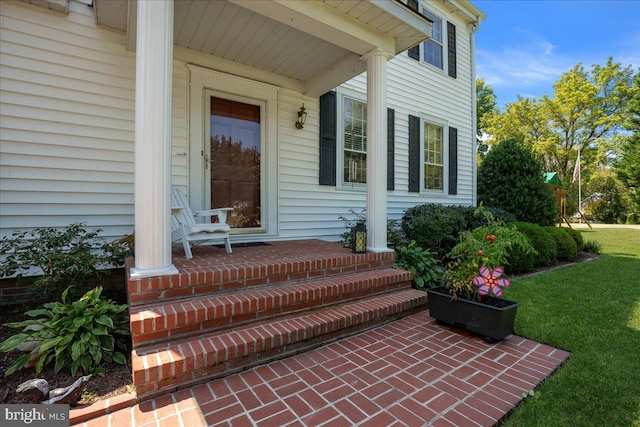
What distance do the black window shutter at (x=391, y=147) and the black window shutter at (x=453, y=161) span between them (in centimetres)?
194

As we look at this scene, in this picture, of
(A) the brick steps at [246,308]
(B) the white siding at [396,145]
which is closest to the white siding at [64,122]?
(A) the brick steps at [246,308]

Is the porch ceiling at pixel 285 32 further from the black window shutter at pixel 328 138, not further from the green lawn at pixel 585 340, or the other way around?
the green lawn at pixel 585 340

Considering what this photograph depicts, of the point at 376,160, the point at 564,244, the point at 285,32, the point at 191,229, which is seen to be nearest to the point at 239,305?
the point at 191,229

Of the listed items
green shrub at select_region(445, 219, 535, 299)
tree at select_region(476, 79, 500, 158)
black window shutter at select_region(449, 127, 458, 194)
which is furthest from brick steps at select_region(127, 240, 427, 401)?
tree at select_region(476, 79, 500, 158)

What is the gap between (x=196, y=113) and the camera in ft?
12.8

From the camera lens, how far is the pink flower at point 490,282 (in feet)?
8.43

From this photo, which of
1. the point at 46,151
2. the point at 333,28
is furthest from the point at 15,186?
the point at 333,28

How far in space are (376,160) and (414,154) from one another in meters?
2.82

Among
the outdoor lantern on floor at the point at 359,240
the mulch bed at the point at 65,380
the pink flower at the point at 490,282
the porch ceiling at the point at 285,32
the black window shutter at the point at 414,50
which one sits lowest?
the mulch bed at the point at 65,380

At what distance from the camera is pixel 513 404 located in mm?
1759

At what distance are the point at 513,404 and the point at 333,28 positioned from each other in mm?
3437

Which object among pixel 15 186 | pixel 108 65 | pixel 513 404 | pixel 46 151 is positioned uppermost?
pixel 108 65

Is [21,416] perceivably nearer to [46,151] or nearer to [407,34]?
[46,151]

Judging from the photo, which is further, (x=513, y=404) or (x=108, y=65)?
(x=108, y=65)
